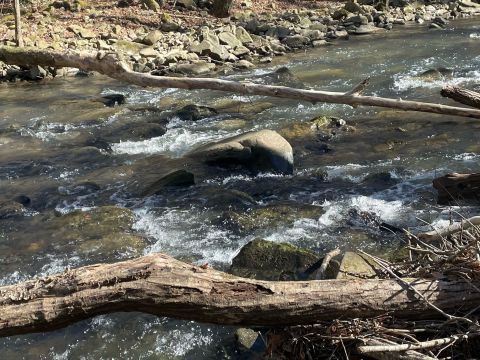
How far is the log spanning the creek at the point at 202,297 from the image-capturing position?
342cm

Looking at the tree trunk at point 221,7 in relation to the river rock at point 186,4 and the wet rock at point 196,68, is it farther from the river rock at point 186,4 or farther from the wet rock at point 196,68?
the wet rock at point 196,68

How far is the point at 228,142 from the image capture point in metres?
10.7

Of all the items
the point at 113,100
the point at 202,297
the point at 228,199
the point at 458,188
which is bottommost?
the point at 113,100

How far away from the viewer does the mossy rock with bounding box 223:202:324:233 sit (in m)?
8.30

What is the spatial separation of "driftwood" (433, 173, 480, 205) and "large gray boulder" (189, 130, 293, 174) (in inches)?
106

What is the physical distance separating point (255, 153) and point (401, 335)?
682 centimetres

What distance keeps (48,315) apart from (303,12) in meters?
25.4

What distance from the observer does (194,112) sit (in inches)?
539

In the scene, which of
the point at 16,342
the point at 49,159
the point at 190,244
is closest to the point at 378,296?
the point at 16,342

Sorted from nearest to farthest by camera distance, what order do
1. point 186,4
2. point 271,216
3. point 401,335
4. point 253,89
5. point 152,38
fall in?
point 401,335, point 253,89, point 271,216, point 152,38, point 186,4

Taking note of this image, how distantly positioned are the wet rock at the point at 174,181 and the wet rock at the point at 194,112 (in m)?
3.80

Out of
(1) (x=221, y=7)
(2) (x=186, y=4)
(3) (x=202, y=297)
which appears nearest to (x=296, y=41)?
(1) (x=221, y=7)

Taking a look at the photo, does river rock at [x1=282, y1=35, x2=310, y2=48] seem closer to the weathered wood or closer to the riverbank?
the riverbank

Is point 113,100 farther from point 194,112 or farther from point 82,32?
point 82,32
